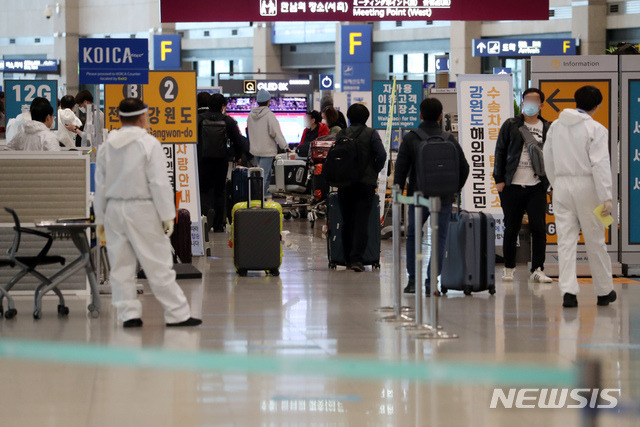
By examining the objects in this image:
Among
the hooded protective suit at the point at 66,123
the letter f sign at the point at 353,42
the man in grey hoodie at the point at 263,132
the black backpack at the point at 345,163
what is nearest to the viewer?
the black backpack at the point at 345,163

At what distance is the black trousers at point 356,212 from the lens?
11359 millimetres

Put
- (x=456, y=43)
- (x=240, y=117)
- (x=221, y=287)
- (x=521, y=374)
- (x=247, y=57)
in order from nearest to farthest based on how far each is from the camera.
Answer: (x=521, y=374) < (x=221, y=287) < (x=240, y=117) < (x=456, y=43) < (x=247, y=57)

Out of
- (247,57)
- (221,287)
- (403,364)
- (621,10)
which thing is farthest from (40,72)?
(403,364)

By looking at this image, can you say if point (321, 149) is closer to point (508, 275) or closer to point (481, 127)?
point (481, 127)

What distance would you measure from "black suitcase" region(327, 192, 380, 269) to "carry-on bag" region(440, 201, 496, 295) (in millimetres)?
1909

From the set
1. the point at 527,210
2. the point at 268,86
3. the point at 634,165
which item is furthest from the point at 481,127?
the point at 268,86

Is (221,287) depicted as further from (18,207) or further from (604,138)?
(604,138)

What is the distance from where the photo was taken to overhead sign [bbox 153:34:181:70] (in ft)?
130

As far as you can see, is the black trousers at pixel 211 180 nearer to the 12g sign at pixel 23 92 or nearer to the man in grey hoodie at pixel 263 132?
the man in grey hoodie at pixel 263 132

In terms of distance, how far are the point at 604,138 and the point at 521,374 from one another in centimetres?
325

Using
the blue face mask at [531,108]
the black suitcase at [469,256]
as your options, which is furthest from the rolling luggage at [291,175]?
the black suitcase at [469,256]

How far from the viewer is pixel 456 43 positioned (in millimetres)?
35469

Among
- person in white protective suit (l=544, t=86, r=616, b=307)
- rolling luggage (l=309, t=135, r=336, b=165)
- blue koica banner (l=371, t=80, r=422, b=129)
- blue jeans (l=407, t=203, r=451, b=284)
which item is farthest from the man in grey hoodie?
person in white protective suit (l=544, t=86, r=616, b=307)

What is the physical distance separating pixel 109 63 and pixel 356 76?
2345cm
